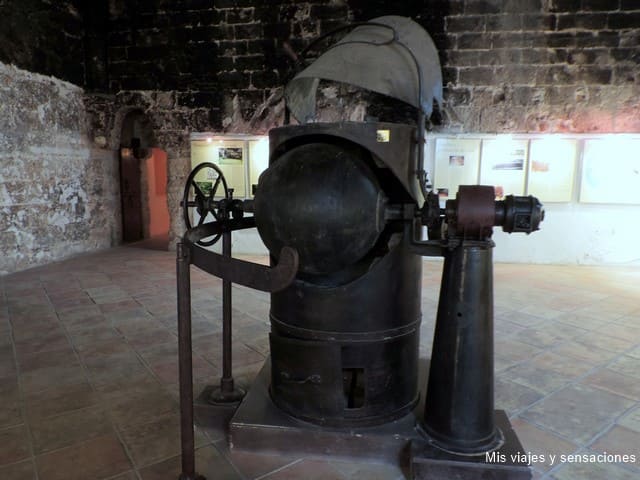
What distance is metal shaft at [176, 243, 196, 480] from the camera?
1.71 metres

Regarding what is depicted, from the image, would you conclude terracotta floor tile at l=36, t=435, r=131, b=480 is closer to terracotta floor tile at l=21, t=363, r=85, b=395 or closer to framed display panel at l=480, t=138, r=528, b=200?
terracotta floor tile at l=21, t=363, r=85, b=395

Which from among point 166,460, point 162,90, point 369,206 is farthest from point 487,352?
point 162,90

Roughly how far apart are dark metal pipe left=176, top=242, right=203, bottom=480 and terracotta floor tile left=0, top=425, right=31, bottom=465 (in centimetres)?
81

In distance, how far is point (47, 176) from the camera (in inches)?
258

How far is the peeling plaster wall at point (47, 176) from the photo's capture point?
19.3ft

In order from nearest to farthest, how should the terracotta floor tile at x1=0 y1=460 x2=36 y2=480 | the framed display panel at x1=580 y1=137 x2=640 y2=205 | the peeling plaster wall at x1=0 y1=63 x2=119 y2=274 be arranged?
the terracotta floor tile at x1=0 y1=460 x2=36 y2=480 → the peeling plaster wall at x1=0 y1=63 x2=119 y2=274 → the framed display panel at x1=580 y1=137 x2=640 y2=205

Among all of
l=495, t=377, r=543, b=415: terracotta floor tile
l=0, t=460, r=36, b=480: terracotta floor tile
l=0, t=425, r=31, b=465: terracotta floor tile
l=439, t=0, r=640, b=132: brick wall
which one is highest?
l=439, t=0, r=640, b=132: brick wall

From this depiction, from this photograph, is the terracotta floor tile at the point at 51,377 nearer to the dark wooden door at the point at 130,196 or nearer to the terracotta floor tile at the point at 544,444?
the terracotta floor tile at the point at 544,444

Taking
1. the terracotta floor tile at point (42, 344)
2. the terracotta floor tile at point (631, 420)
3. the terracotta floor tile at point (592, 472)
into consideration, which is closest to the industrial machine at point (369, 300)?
the terracotta floor tile at point (592, 472)

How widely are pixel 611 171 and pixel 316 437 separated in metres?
6.22

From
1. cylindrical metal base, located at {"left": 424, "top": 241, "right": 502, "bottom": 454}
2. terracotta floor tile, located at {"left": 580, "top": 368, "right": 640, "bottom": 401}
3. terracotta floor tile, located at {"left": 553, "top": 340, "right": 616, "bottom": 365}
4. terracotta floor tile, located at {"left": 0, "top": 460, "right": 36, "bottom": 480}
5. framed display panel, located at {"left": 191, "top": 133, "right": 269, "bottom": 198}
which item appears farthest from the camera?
framed display panel, located at {"left": 191, "top": 133, "right": 269, "bottom": 198}

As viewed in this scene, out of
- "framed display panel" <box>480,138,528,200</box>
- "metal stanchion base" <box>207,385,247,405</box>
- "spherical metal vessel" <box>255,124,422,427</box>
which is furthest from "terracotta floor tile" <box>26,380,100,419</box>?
"framed display panel" <box>480,138,528,200</box>

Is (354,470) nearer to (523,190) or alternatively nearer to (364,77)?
(364,77)

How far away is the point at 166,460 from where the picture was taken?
208 cm
